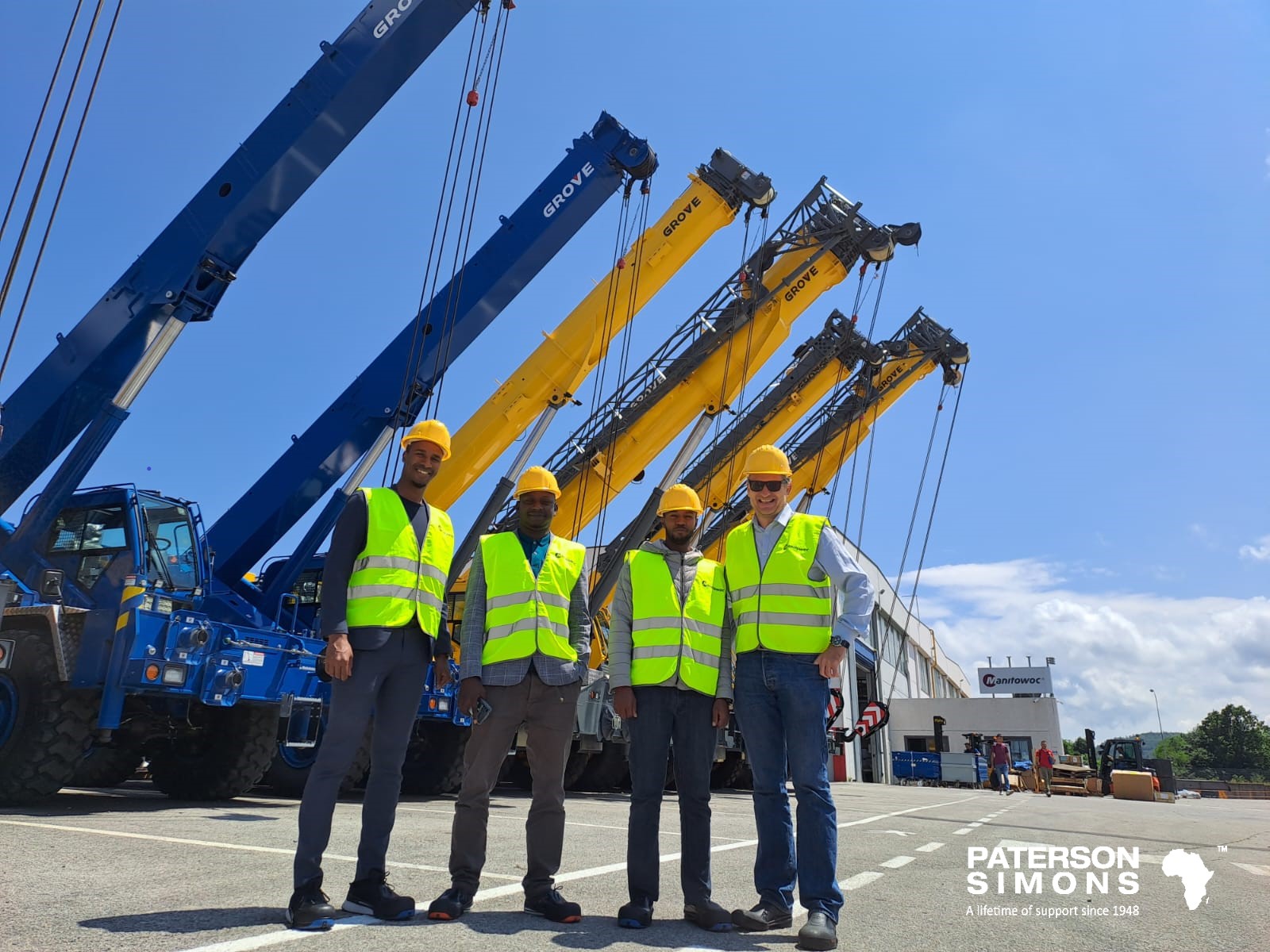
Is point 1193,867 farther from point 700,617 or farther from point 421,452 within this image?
point 421,452

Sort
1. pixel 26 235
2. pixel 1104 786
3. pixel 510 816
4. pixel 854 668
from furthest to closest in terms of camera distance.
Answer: pixel 854 668 → pixel 1104 786 → pixel 510 816 → pixel 26 235

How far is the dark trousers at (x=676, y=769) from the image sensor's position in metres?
3.52

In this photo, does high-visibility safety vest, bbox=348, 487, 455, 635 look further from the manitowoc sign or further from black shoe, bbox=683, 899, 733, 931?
the manitowoc sign

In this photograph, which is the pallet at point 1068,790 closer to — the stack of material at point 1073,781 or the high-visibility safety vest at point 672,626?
the stack of material at point 1073,781

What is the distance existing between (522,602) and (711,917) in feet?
4.71

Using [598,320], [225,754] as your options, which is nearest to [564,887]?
[225,754]

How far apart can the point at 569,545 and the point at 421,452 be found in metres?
0.79

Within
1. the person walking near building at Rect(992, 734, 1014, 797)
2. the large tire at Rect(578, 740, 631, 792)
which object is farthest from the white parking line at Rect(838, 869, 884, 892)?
the person walking near building at Rect(992, 734, 1014, 797)

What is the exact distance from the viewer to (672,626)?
3.74 metres

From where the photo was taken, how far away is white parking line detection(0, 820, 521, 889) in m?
4.42

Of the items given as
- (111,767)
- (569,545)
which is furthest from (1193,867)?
(111,767)

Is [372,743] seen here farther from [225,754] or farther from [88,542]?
[88,542]

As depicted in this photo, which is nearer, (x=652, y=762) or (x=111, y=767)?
(x=652, y=762)

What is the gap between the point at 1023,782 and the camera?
1132 inches
